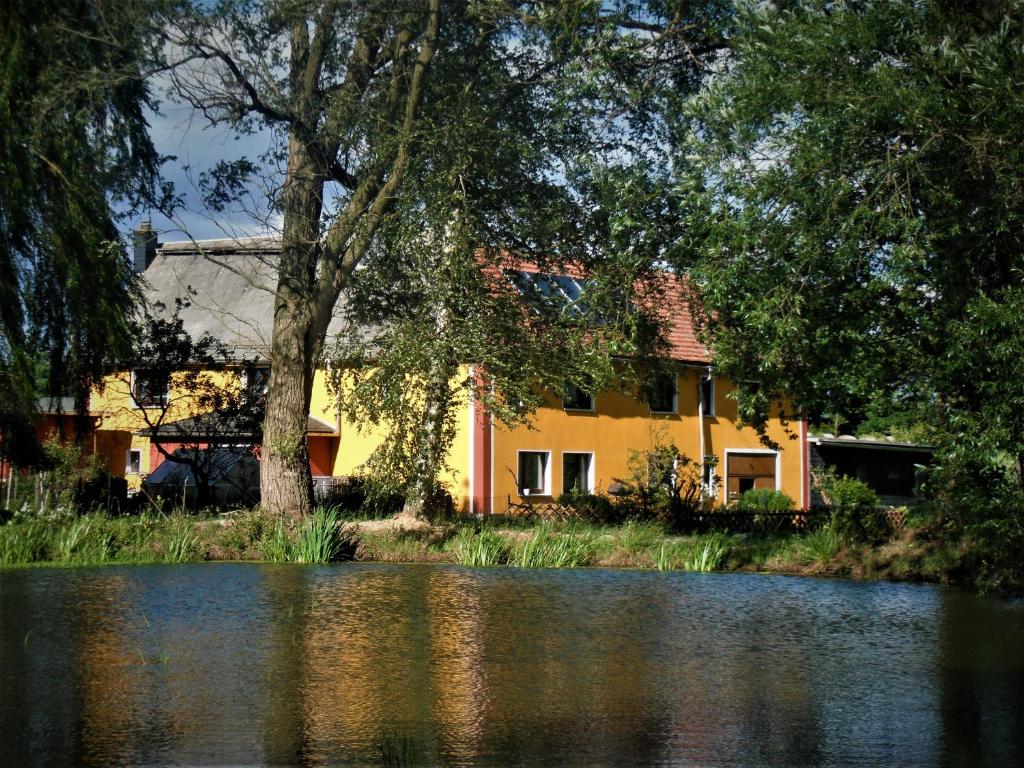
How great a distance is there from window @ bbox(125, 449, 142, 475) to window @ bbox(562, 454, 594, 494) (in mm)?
14694

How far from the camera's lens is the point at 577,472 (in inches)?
1282

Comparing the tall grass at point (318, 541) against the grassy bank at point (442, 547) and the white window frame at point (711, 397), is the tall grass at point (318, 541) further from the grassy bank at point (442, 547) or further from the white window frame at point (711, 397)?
the white window frame at point (711, 397)

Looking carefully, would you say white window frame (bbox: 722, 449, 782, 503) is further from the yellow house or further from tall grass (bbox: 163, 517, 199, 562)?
tall grass (bbox: 163, 517, 199, 562)

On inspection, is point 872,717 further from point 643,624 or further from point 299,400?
point 299,400

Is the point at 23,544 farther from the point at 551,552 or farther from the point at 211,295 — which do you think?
the point at 211,295

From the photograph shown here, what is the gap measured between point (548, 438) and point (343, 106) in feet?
47.6

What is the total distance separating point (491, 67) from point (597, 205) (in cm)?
313

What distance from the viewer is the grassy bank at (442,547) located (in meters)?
16.5

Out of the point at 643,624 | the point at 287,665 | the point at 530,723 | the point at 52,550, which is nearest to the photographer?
the point at 530,723

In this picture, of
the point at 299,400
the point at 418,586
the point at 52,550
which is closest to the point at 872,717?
the point at 418,586

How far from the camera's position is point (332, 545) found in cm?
1752

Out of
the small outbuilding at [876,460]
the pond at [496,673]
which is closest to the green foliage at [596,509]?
the pond at [496,673]

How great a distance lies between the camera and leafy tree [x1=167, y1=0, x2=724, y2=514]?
58.1 feet

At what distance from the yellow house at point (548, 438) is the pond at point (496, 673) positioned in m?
13.2
